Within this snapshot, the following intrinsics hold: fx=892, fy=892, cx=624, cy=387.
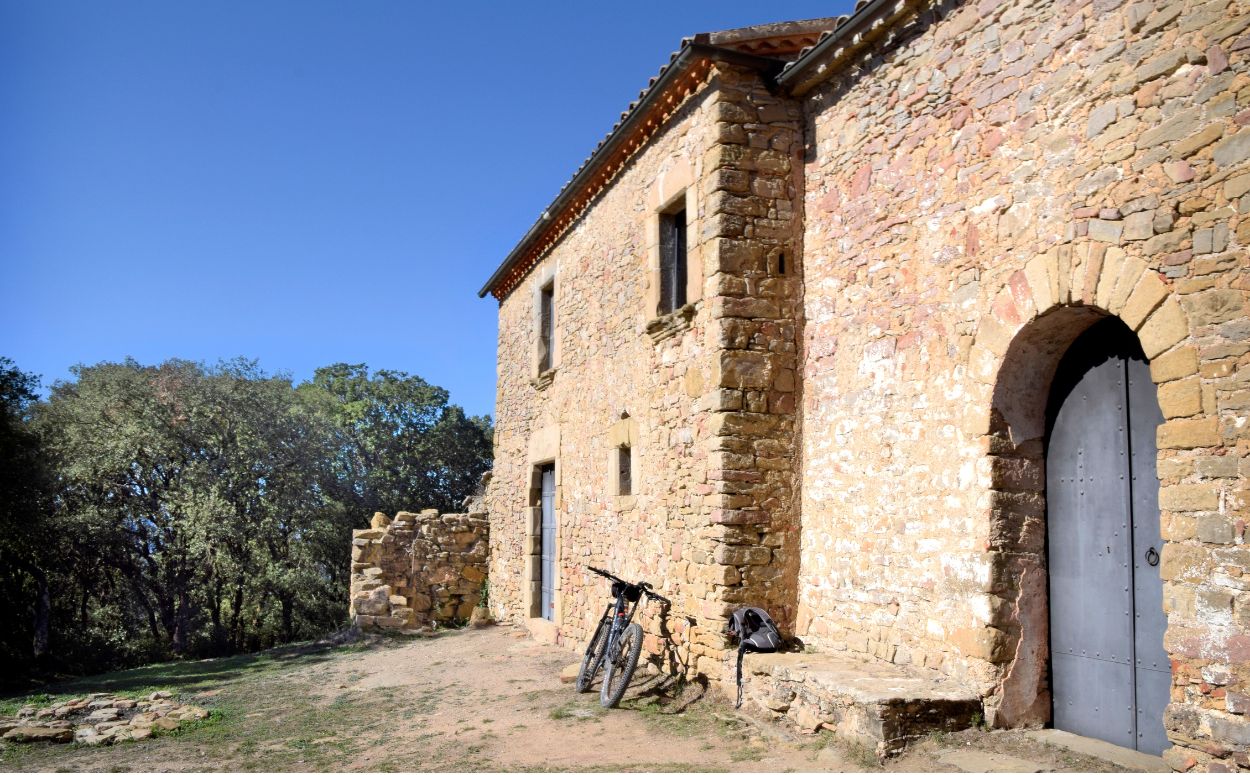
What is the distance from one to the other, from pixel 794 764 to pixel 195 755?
14.3ft

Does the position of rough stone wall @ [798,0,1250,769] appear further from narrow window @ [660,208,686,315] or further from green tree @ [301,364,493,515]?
green tree @ [301,364,493,515]

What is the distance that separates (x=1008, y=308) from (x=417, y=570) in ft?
36.1

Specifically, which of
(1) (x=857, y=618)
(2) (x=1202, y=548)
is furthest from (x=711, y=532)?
(2) (x=1202, y=548)

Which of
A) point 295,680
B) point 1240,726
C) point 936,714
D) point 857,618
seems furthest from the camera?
point 295,680

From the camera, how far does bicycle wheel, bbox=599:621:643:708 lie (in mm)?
7148

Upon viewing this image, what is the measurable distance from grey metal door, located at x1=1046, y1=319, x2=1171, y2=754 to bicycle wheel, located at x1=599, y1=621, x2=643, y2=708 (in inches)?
122

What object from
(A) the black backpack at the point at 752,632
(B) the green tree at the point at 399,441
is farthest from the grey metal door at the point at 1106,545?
(B) the green tree at the point at 399,441

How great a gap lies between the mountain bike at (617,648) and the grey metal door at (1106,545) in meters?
3.16

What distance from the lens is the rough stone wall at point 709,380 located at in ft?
23.3

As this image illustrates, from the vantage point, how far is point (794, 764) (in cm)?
532

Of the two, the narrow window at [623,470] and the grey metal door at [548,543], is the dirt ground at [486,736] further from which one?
the narrow window at [623,470]

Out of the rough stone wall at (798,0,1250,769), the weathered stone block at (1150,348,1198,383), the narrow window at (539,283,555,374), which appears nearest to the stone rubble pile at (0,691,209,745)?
the rough stone wall at (798,0,1250,769)

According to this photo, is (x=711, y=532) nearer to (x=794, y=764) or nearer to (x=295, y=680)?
(x=794, y=764)

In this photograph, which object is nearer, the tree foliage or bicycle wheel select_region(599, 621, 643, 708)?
bicycle wheel select_region(599, 621, 643, 708)
